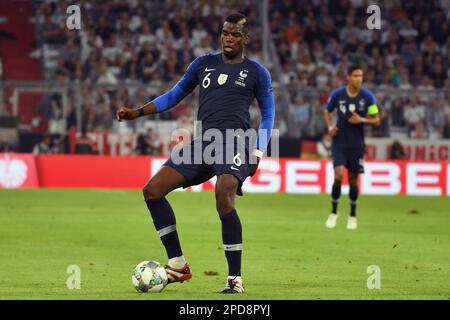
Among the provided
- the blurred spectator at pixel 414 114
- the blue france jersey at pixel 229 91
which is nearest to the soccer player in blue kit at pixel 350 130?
the blue france jersey at pixel 229 91

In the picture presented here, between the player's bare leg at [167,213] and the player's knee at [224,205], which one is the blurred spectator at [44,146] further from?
the player's knee at [224,205]

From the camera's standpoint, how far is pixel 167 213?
983 centimetres

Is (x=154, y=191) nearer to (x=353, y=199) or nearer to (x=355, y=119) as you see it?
(x=355, y=119)

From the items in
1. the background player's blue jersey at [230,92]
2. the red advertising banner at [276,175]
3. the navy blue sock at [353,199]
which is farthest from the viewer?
the red advertising banner at [276,175]

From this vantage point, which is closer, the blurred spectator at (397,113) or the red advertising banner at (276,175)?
the red advertising banner at (276,175)

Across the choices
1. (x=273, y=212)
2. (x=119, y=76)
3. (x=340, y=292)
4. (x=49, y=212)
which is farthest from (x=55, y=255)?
(x=119, y=76)

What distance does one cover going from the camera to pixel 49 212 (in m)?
19.0

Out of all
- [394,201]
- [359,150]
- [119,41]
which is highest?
[119,41]

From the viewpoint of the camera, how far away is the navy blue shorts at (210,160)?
377 inches

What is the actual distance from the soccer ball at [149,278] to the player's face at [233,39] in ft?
6.75
